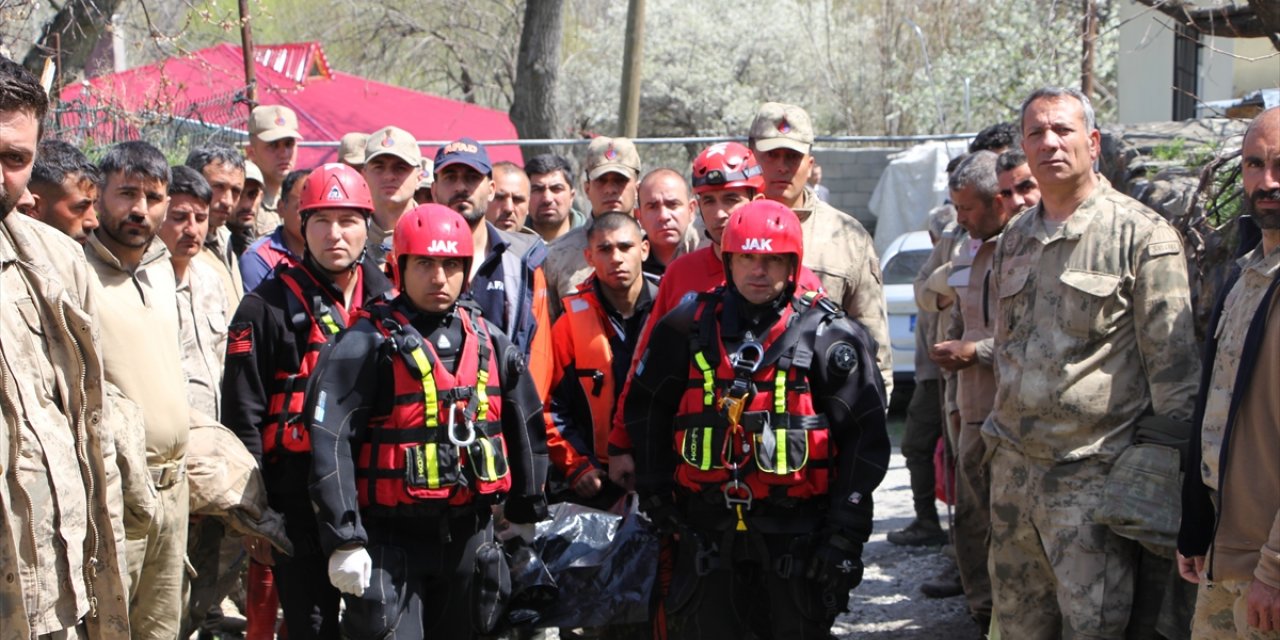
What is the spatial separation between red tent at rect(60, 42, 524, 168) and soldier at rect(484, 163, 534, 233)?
15.6ft

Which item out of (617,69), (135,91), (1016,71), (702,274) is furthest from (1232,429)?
(617,69)

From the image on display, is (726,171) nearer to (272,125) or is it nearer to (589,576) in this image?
(589,576)

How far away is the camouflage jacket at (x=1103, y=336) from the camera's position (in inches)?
196

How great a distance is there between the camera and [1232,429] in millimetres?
3996

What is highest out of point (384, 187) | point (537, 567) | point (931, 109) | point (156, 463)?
point (931, 109)

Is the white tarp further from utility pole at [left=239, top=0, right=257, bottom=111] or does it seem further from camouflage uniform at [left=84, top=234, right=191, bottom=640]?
camouflage uniform at [left=84, top=234, right=191, bottom=640]

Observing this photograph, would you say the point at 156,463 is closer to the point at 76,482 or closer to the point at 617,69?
the point at 76,482

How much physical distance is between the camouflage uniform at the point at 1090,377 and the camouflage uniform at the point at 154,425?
3133 mm

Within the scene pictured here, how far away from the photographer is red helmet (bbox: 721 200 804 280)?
5066 mm

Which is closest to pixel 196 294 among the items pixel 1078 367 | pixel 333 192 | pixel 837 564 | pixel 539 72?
pixel 333 192

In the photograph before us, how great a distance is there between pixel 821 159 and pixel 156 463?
14474 mm

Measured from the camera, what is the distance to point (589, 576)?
5734 millimetres

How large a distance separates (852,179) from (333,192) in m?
13.2

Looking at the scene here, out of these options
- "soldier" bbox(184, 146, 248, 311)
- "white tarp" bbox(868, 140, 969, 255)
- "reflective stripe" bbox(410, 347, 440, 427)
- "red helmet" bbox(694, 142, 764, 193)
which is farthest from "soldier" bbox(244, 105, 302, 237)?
"white tarp" bbox(868, 140, 969, 255)
